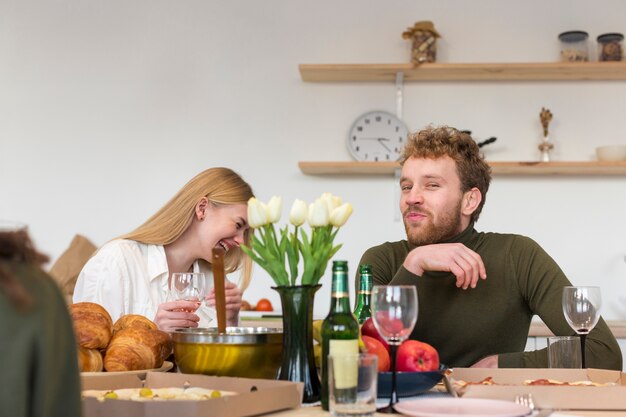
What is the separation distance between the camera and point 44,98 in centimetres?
438

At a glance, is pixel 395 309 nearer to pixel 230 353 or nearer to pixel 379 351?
pixel 379 351

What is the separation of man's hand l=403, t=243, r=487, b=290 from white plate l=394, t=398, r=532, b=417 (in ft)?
1.91

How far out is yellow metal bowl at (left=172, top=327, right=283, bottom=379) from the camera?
145 centimetres

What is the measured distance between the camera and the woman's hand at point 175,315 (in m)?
1.95

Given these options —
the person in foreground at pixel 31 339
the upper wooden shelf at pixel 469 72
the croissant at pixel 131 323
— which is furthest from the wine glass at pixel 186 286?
the upper wooden shelf at pixel 469 72

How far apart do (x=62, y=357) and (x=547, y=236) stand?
3.70 metres

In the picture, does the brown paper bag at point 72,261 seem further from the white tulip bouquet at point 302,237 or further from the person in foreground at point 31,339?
the person in foreground at point 31,339

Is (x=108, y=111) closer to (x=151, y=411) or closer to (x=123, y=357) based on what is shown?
(x=123, y=357)

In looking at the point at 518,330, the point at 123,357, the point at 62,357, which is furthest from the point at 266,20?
the point at 62,357

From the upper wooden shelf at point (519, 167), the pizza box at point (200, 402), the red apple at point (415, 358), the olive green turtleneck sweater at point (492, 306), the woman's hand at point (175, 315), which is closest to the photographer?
the pizza box at point (200, 402)

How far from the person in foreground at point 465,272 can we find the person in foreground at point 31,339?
125 cm

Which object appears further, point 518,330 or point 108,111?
point 108,111

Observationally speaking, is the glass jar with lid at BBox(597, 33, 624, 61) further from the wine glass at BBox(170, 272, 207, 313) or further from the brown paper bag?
the wine glass at BBox(170, 272, 207, 313)

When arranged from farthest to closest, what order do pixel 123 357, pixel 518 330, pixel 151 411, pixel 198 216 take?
1. pixel 198 216
2. pixel 518 330
3. pixel 123 357
4. pixel 151 411
